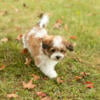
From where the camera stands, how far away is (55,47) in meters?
4.35

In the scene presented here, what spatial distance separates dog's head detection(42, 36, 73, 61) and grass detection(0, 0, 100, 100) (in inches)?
21.8

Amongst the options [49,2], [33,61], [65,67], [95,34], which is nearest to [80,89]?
[65,67]

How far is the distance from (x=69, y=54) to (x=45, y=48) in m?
1.35

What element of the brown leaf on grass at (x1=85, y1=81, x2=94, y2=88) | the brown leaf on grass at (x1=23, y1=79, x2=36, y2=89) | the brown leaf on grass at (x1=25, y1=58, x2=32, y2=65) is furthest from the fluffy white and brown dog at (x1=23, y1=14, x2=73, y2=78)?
the brown leaf on grass at (x1=85, y1=81, x2=94, y2=88)

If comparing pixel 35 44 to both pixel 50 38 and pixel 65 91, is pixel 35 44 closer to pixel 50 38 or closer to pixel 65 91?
pixel 50 38

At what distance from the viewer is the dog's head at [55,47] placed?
4352mm

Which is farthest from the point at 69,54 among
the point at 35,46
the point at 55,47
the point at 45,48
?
the point at 55,47

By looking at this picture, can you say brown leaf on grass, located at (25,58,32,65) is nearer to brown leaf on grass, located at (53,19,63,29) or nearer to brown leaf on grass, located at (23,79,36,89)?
brown leaf on grass, located at (23,79,36,89)

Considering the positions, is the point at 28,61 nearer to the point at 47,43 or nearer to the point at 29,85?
the point at 29,85

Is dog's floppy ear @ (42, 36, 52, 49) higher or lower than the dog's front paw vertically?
higher

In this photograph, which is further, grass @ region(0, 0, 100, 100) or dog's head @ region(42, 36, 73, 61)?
grass @ region(0, 0, 100, 100)

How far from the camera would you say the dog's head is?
4352 mm

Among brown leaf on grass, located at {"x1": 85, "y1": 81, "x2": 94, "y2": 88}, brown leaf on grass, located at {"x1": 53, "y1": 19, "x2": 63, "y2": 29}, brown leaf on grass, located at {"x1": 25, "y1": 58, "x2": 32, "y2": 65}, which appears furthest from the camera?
brown leaf on grass, located at {"x1": 53, "y1": 19, "x2": 63, "y2": 29}

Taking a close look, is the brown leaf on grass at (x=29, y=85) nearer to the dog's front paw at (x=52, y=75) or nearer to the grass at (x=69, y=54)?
the grass at (x=69, y=54)
